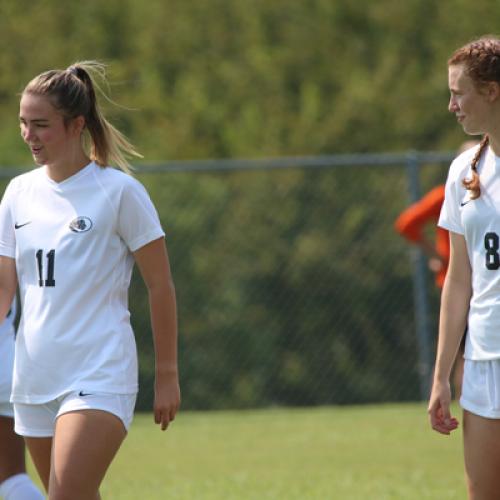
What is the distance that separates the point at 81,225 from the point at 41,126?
36 centimetres

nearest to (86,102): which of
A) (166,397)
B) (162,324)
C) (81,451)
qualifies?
(162,324)

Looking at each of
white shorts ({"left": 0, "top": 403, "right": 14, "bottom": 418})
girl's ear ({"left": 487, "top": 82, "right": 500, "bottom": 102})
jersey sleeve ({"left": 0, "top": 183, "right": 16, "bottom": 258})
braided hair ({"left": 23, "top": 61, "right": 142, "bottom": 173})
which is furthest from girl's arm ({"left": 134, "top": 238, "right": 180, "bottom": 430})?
girl's ear ({"left": 487, "top": 82, "right": 500, "bottom": 102})

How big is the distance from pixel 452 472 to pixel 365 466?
668 millimetres

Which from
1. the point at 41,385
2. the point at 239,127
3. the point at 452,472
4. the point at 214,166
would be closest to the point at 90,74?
the point at 41,385

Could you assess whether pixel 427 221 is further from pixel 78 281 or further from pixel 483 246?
pixel 78 281

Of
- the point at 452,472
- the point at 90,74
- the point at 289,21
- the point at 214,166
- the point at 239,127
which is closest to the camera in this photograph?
the point at 90,74

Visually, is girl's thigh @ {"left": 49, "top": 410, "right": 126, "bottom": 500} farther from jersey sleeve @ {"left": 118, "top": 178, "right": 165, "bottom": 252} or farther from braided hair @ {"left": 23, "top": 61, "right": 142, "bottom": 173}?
braided hair @ {"left": 23, "top": 61, "right": 142, "bottom": 173}

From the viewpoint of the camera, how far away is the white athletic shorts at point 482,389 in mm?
4164

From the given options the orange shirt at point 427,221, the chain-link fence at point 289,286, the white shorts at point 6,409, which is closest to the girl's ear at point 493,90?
the white shorts at point 6,409

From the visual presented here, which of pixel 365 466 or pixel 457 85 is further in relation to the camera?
pixel 365 466

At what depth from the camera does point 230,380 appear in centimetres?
1228

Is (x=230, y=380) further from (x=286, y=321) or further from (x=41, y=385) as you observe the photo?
(x=41, y=385)

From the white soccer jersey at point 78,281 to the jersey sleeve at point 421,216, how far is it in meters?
4.94

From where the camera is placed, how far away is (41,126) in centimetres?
441
